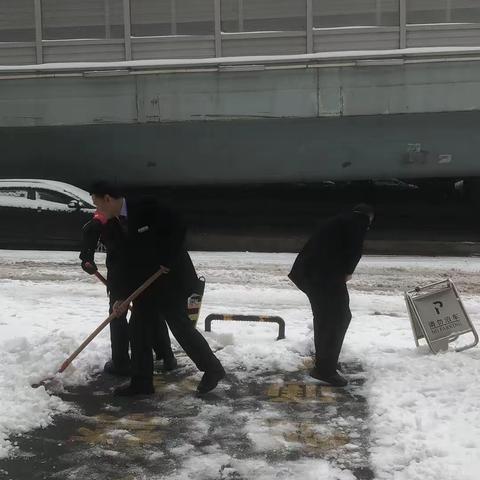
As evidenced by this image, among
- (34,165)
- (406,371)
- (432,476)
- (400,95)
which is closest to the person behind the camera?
(432,476)

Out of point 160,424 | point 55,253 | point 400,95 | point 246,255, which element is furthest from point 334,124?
point 160,424

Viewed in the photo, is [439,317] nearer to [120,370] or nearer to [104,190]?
[120,370]

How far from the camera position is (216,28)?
1691cm

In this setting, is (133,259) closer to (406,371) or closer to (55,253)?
(406,371)

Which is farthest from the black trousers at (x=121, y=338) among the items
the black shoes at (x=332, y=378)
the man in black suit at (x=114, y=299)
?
the black shoes at (x=332, y=378)

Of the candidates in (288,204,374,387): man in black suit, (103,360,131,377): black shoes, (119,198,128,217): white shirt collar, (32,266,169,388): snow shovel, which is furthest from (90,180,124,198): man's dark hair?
(288,204,374,387): man in black suit

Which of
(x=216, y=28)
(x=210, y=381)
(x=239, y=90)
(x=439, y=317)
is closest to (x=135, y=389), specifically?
(x=210, y=381)

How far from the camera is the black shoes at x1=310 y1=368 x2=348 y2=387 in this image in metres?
4.95

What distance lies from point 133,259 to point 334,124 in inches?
498

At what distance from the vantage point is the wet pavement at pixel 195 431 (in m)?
3.58

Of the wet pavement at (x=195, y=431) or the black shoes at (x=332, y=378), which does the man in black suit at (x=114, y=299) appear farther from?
the black shoes at (x=332, y=378)

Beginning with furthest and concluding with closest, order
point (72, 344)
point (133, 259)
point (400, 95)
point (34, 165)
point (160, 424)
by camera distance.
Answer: point (34, 165) → point (400, 95) → point (72, 344) → point (133, 259) → point (160, 424)

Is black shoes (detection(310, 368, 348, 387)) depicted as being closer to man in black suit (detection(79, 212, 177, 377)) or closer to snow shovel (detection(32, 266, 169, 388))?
man in black suit (detection(79, 212, 177, 377))

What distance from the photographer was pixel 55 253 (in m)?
13.8
